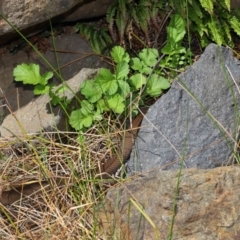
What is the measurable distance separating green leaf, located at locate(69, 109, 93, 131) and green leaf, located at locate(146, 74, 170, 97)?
530 mm

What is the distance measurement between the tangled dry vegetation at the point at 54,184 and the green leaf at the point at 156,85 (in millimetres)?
544

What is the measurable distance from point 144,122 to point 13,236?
1.29m

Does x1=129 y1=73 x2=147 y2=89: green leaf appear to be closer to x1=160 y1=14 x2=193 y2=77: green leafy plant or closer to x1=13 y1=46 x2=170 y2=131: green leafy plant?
x1=13 y1=46 x2=170 y2=131: green leafy plant

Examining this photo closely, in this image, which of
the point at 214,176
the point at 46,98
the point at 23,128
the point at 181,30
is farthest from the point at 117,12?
the point at 214,176

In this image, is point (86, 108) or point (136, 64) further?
point (136, 64)

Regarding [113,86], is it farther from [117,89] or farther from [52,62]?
[52,62]

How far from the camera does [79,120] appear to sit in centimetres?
524

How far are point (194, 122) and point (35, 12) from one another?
4.71ft

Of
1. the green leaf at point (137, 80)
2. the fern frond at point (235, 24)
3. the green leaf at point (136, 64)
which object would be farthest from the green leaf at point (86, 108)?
the fern frond at point (235, 24)

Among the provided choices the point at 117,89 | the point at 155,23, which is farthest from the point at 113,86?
the point at 155,23

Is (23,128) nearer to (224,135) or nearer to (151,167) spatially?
(151,167)

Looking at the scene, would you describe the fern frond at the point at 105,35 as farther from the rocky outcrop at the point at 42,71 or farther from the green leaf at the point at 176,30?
the green leaf at the point at 176,30

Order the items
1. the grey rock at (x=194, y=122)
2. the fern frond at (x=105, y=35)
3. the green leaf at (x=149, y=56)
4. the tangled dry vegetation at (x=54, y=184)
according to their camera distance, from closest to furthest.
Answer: the tangled dry vegetation at (x=54, y=184), the grey rock at (x=194, y=122), the green leaf at (x=149, y=56), the fern frond at (x=105, y=35)

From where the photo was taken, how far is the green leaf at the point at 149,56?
552cm
